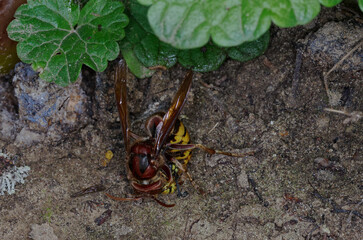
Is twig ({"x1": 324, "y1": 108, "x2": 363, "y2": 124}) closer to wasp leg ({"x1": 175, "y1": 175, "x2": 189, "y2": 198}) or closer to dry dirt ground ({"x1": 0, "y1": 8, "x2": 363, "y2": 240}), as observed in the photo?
dry dirt ground ({"x1": 0, "y1": 8, "x2": 363, "y2": 240})

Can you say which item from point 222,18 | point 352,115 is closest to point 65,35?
point 222,18

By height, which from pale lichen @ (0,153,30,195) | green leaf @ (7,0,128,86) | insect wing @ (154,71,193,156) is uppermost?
green leaf @ (7,0,128,86)

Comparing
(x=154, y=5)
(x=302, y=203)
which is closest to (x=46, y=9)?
(x=154, y=5)

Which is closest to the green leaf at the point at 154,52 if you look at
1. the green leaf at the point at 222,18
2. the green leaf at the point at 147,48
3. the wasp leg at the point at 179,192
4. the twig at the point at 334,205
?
the green leaf at the point at 147,48

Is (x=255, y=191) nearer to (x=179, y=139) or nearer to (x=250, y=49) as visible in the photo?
(x=179, y=139)

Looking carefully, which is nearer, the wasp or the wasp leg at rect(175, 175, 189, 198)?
the wasp

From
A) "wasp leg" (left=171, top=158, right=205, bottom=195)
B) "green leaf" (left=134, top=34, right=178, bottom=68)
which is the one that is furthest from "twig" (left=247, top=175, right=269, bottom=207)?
"green leaf" (left=134, top=34, right=178, bottom=68)
